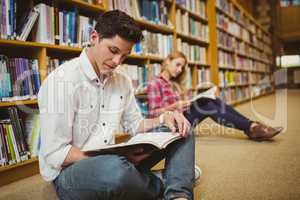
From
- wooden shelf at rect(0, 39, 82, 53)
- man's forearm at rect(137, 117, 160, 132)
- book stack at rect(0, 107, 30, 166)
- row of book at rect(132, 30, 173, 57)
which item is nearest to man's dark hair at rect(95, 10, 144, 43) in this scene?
man's forearm at rect(137, 117, 160, 132)

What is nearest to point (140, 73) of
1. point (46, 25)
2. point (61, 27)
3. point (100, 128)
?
point (61, 27)

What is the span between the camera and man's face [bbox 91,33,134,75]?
94cm

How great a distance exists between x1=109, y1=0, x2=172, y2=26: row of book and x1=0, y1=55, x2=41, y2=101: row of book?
81cm

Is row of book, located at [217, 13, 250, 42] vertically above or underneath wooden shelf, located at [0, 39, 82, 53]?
above

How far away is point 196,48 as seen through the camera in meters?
3.31

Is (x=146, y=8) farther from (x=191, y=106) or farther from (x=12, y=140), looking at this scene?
(x=12, y=140)

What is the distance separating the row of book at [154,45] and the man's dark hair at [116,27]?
1.26 meters

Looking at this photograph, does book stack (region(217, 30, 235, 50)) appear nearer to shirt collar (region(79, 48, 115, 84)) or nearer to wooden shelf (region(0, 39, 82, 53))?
wooden shelf (region(0, 39, 82, 53))

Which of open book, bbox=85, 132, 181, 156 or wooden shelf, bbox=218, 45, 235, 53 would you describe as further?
wooden shelf, bbox=218, 45, 235, 53

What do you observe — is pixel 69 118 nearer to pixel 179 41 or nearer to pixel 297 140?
pixel 297 140

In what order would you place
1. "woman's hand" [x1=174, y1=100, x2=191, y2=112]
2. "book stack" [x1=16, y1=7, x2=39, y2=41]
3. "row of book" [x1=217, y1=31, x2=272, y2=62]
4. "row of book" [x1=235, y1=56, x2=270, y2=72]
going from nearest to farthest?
"book stack" [x1=16, y1=7, x2=39, y2=41] < "woman's hand" [x1=174, y1=100, x2=191, y2=112] < "row of book" [x1=217, y1=31, x2=272, y2=62] < "row of book" [x1=235, y1=56, x2=270, y2=72]

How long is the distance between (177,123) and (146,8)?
1.62m

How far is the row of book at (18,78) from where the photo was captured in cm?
133

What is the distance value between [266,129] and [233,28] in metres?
3.22
